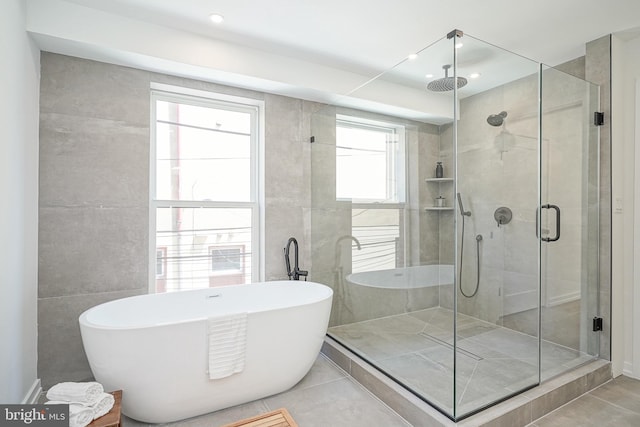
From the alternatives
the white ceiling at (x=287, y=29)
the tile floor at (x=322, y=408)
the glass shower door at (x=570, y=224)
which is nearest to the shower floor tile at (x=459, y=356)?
the glass shower door at (x=570, y=224)

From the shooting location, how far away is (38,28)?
2.02 metres

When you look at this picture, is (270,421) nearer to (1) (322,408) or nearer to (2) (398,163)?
(1) (322,408)

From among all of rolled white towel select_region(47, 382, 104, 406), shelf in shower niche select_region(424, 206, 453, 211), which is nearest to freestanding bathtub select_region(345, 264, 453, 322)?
shelf in shower niche select_region(424, 206, 453, 211)

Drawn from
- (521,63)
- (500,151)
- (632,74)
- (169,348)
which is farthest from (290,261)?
(632,74)

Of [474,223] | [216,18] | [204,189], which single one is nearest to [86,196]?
[204,189]

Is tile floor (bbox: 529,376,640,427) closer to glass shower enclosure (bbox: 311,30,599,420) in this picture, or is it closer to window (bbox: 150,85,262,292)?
glass shower enclosure (bbox: 311,30,599,420)

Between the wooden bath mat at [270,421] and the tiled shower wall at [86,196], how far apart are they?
138 cm

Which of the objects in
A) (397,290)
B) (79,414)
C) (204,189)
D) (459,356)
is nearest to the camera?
(79,414)

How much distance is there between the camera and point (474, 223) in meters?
2.18

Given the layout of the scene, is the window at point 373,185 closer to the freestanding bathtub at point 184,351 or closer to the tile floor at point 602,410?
the freestanding bathtub at point 184,351

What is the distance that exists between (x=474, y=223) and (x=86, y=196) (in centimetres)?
282

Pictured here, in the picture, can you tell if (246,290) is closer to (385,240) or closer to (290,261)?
(290,261)

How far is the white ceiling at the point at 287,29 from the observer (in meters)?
2.09

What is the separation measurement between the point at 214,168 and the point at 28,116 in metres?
1.33
